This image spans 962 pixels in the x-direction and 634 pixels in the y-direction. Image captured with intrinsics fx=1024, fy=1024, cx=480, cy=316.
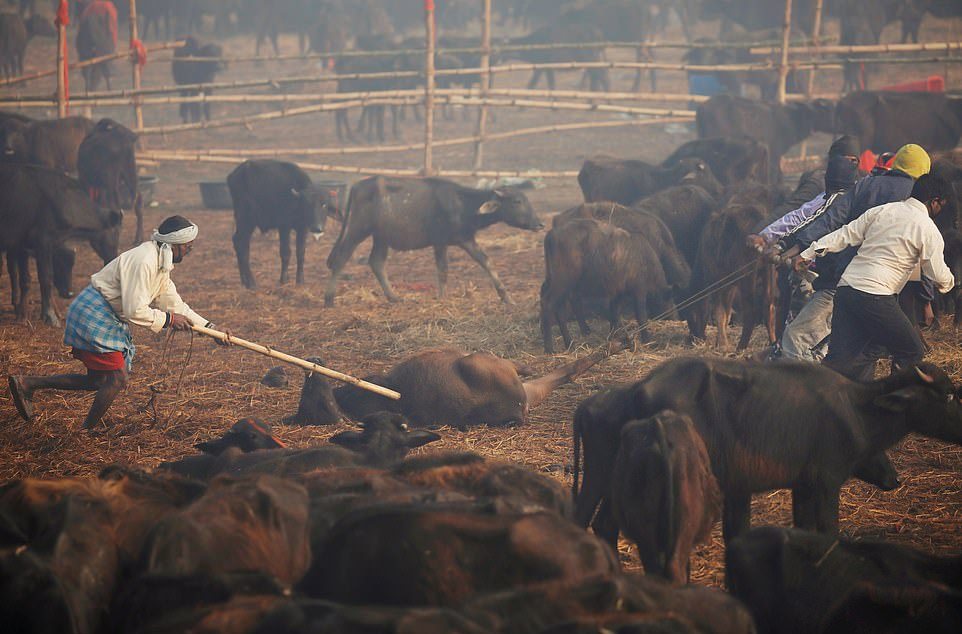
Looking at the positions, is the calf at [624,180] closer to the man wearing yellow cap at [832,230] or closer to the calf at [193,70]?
the man wearing yellow cap at [832,230]

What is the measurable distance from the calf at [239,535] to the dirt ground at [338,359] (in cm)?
225

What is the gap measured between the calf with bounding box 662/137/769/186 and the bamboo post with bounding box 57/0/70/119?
414 inches

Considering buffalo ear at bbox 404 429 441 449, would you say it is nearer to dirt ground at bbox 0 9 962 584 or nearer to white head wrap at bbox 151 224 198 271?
dirt ground at bbox 0 9 962 584

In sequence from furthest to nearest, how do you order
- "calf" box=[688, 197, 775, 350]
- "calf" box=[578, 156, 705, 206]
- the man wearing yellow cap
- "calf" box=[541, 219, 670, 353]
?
"calf" box=[578, 156, 705, 206] → "calf" box=[541, 219, 670, 353] → "calf" box=[688, 197, 775, 350] → the man wearing yellow cap

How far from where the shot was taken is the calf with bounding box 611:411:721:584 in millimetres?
5246

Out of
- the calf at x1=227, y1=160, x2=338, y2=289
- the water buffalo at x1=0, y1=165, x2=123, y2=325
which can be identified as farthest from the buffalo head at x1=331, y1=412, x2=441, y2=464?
the calf at x1=227, y1=160, x2=338, y2=289

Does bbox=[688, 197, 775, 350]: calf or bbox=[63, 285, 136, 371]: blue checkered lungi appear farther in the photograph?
bbox=[688, 197, 775, 350]: calf

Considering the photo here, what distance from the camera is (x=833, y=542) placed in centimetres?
491

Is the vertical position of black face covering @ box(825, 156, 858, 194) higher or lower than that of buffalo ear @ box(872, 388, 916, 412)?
higher

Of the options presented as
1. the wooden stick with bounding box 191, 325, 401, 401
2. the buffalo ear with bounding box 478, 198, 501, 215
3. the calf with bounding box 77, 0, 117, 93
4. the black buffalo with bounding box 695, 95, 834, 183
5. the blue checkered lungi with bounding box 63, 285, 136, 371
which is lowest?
the wooden stick with bounding box 191, 325, 401, 401

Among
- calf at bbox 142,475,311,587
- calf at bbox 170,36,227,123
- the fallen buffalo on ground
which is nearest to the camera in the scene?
calf at bbox 142,475,311,587

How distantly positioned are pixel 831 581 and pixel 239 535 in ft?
9.05

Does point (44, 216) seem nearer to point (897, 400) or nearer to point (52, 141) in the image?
point (52, 141)

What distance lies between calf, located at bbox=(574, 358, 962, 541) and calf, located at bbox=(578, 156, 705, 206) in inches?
358
